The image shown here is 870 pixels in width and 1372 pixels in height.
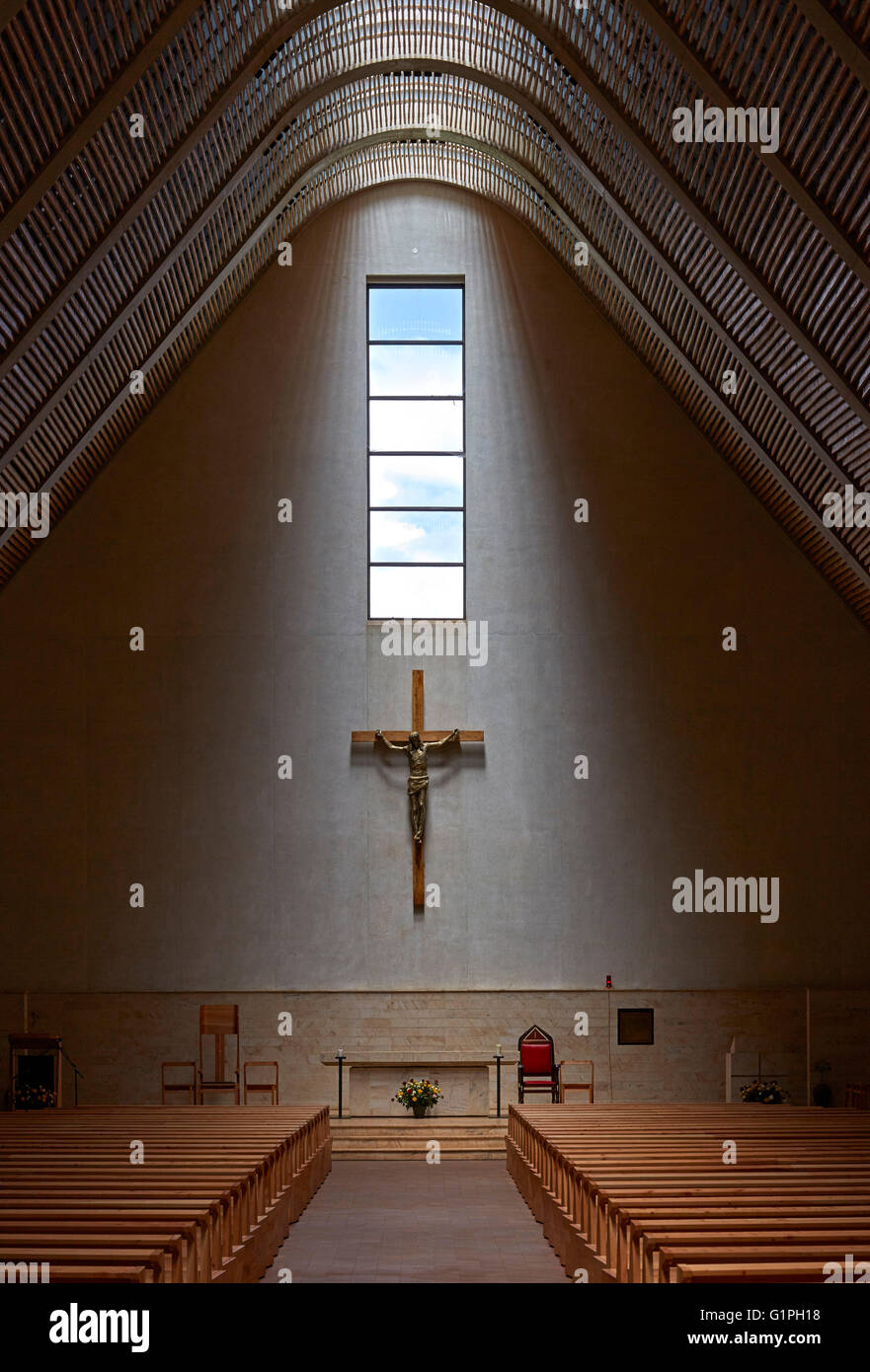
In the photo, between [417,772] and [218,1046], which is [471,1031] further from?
[417,772]

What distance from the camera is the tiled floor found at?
8.19 metres

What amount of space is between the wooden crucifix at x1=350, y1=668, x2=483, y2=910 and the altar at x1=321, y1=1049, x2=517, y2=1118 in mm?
1750

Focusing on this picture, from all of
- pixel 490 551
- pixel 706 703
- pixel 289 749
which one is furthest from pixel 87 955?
pixel 706 703

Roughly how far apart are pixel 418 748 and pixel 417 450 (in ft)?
11.6

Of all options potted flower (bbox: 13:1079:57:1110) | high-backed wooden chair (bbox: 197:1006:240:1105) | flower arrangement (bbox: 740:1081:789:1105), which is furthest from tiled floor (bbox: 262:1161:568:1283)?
potted flower (bbox: 13:1079:57:1110)

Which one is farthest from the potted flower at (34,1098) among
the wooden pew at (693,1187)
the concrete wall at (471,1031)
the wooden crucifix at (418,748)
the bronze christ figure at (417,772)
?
the wooden pew at (693,1187)

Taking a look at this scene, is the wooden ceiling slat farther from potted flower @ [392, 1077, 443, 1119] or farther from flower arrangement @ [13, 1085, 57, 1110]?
potted flower @ [392, 1077, 443, 1119]

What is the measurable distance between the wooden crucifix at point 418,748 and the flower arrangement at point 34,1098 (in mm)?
4299

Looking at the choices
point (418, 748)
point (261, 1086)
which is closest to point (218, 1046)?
point (261, 1086)

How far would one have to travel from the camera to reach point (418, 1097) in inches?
568

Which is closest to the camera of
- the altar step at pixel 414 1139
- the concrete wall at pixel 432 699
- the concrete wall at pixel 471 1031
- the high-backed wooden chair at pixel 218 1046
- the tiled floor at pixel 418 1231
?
the tiled floor at pixel 418 1231

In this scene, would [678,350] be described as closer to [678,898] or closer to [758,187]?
[758,187]

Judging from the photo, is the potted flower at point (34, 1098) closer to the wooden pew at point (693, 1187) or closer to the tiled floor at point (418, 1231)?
the tiled floor at point (418, 1231)

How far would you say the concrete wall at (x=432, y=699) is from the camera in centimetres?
1558
